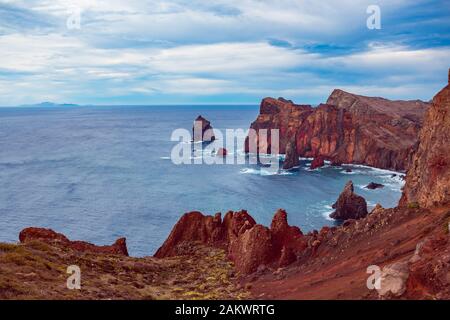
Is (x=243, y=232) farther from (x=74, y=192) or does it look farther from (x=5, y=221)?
(x=74, y=192)

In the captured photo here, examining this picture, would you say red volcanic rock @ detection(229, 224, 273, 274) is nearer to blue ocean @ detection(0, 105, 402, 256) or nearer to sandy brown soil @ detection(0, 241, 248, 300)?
sandy brown soil @ detection(0, 241, 248, 300)

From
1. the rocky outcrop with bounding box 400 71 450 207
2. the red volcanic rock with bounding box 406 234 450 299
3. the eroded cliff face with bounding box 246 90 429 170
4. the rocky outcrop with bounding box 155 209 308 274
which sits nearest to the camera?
the red volcanic rock with bounding box 406 234 450 299

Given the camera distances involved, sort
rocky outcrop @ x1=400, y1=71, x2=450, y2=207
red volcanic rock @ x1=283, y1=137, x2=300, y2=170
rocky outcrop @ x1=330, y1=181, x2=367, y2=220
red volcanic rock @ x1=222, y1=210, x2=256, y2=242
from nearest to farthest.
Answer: rocky outcrop @ x1=400, y1=71, x2=450, y2=207
red volcanic rock @ x1=222, y1=210, x2=256, y2=242
rocky outcrop @ x1=330, y1=181, x2=367, y2=220
red volcanic rock @ x1=283, y1=137, x2=300, y2=170

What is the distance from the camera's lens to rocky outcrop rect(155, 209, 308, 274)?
43531 mm

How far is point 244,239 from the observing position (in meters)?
45.8

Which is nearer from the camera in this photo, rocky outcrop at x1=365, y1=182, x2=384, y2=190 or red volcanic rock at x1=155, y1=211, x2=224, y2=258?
red volcanic rock at x1=155, y1=211, x2=224, y2=258

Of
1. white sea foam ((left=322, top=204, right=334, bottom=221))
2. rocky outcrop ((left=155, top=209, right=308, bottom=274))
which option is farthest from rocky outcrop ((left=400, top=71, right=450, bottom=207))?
white sea foam ((left=322, top=204, right=334, bottom=221))

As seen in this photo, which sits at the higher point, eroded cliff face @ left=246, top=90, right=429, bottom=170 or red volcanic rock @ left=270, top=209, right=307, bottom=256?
eroded cliff face @ left=246, top=90, right=429, bottom=170

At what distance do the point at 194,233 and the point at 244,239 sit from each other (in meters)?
→ 14.0

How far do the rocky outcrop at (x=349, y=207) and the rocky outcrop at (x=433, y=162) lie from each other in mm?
44975

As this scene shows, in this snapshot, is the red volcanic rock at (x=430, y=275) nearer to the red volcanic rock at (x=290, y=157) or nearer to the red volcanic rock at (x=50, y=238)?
the red volcanic rock at (x=50, y=238)

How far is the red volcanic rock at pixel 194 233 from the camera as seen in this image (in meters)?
56.9

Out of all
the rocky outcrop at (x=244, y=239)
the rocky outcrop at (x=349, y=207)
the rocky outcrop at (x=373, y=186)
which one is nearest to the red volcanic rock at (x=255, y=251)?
the rocky outcrop at (x=244, y=239)
